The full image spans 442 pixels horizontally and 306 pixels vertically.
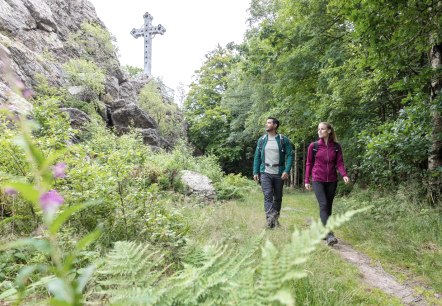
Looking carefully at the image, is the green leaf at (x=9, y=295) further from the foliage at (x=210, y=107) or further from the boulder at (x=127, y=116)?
the foliage at (x=210, y=107)

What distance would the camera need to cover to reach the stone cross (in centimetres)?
3269

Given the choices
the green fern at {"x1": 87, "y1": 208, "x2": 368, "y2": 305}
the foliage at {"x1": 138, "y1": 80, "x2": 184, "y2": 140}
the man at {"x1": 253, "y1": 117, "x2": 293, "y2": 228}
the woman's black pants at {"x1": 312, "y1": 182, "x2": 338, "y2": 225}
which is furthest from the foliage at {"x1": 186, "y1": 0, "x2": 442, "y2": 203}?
Result: the foliage at {"x1": 138, "y1": 80, "x2": 184, "y2": 140}

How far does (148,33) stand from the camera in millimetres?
32750

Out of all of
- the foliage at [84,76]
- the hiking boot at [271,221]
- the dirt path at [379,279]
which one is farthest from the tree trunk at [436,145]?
the foliage at [84,76]

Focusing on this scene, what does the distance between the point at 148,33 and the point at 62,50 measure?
14.9 meters

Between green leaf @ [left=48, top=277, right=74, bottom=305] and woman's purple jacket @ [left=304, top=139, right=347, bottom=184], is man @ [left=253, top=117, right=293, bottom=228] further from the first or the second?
green leaf @ [left=48, top=277, right=74, bottom=305]

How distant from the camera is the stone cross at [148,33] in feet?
107

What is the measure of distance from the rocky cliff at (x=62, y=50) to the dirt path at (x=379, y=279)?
12.7 meters

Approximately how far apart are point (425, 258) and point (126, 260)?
409 centimetres

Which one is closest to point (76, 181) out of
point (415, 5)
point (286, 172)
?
point (286, 172)

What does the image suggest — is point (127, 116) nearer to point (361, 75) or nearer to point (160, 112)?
point (160, 112)

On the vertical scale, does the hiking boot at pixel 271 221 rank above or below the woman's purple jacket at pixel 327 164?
below

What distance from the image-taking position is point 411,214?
18.8 ft

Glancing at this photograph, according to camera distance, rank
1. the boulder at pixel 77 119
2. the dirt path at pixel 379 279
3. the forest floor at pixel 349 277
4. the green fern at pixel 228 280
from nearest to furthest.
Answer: the green fern at pixel 228 280, the forest floor at pixel 349 277, the dirt path at pixel 379 279, the boulder at pixel 77 119
